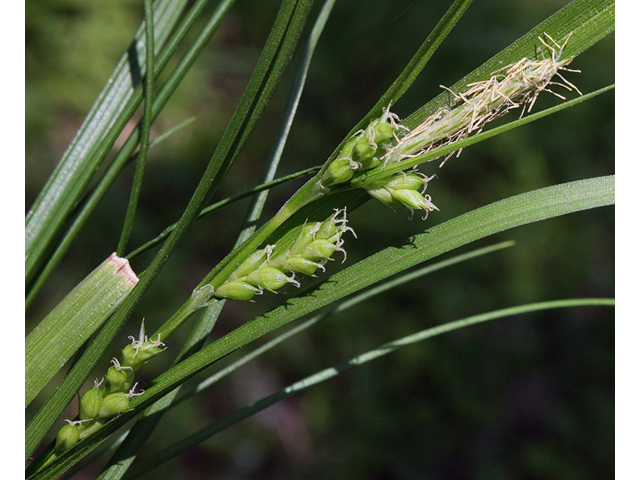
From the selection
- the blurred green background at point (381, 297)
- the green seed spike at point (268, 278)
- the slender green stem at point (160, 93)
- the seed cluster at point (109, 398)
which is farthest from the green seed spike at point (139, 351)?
the blurred green background at point (381, 297)

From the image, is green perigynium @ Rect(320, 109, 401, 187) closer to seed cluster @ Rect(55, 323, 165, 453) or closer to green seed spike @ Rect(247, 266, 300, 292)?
green seed spike @ Rect(247, 266, 300, 292)

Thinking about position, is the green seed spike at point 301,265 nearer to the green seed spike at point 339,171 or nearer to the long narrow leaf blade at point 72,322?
the green seed spike at point 339,171

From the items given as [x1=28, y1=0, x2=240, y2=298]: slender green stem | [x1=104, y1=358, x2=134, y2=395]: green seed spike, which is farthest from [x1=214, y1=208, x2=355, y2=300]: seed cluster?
[x1=28, y1=0, x2=240, y2=298]: slender green stem

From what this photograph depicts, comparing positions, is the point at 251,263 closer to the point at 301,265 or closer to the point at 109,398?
the point at 301,265

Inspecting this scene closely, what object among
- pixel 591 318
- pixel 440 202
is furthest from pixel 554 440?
pixel 440 202

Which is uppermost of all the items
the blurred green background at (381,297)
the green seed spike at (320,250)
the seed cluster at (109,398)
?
the blurred green background at (381,297)
